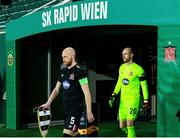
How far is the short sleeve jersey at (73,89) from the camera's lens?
748 centimetres

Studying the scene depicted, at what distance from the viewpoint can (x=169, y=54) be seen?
27.0 feet

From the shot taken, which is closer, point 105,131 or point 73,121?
point 73,121

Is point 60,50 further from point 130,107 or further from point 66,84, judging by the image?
point 66,84

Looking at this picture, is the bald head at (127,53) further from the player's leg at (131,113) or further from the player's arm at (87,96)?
the player's arm at (87,96)

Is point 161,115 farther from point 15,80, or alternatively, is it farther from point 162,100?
point 15,80

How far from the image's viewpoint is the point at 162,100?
8.33 metres

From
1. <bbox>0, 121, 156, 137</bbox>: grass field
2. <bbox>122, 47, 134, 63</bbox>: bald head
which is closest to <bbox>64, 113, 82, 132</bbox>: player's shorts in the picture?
<bbox>122, 47, 134, 63</bbox>: bald head

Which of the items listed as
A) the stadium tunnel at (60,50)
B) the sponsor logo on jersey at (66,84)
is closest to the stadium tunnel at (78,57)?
the stadium tunnel at (60,50)

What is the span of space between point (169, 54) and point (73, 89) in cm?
183

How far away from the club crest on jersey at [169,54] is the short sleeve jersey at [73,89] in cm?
159

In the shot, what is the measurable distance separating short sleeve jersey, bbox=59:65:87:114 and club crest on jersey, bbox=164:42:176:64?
1.59 m

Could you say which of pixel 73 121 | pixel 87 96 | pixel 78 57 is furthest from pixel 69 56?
pixel 78 57

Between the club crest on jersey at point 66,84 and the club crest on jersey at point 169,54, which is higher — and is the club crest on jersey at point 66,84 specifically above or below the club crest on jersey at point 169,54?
below

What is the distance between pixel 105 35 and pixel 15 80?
282 cm
